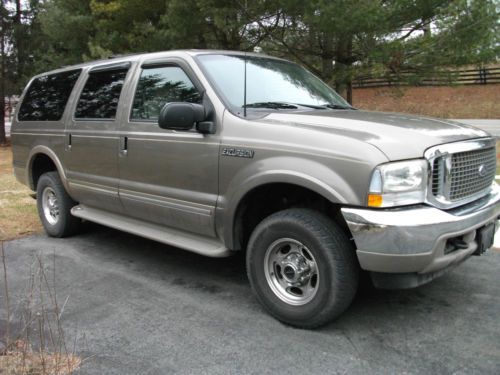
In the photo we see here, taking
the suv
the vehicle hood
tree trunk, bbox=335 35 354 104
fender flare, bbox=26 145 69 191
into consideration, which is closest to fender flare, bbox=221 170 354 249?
the suv

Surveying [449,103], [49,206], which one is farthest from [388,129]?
[449,103]

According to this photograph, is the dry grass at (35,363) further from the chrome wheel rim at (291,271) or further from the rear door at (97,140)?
the rear door at (97,140)

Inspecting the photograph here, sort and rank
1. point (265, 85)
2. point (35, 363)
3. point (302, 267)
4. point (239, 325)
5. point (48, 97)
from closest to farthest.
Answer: point (35, 363) < point (302, 267) < point (239, 325) < point (265, 85) < point (48, 97)

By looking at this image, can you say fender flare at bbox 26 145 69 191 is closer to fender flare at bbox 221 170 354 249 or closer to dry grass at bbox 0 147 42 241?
dry grass at bbox 0 147 42 241

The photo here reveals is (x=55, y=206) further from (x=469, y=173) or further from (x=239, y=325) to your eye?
(x=469, y=173)

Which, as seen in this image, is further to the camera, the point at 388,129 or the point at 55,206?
the point at 55,206

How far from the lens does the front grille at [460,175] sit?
126 inches

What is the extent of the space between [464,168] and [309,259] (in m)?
1.22

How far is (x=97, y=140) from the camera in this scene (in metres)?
4.99

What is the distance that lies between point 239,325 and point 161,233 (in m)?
1.25

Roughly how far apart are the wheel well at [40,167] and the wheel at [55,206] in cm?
20

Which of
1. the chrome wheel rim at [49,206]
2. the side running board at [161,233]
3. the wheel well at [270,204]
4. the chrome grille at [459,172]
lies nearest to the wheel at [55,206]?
the chrome wheel rim at [49,206]

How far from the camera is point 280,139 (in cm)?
349

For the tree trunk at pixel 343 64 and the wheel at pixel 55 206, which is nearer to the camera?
the wheel at pixel 55 206
